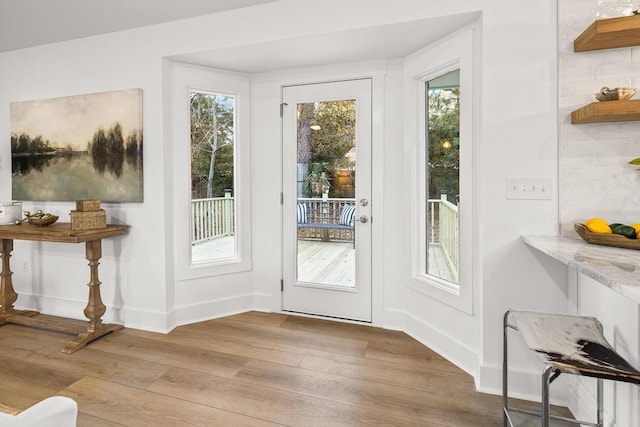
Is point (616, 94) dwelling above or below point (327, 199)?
above

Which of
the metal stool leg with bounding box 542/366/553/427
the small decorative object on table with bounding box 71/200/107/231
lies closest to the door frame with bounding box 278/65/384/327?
the metal stool leg with bounding box 542/366/553/427

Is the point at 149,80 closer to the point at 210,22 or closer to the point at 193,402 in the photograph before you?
the point at 210,22

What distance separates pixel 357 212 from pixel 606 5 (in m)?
2.07

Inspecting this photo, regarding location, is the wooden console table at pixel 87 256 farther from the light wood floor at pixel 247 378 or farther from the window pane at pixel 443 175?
the window pane at pixel 443 175

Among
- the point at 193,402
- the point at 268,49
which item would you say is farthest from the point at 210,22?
the point at 193,402

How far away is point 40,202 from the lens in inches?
133

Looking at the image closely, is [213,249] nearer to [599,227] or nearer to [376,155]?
[376,155]

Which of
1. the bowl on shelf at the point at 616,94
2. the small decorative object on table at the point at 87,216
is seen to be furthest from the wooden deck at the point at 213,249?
the bowl on shelf at the point at 616,94

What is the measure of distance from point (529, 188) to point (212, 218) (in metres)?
2.59

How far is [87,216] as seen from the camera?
275 centimetres

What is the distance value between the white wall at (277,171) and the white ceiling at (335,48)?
2.6 inches

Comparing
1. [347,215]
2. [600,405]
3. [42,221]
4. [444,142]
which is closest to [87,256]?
[42,221]

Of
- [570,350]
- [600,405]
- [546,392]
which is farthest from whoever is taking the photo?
[600,405]

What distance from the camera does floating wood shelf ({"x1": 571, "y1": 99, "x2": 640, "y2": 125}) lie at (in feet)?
5.46
